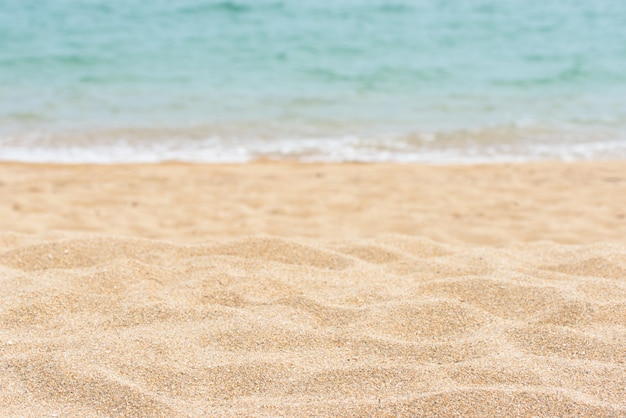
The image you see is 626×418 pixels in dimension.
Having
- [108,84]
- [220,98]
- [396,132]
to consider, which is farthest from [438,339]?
[108,84]

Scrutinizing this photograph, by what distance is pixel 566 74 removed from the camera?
10398 millimetres

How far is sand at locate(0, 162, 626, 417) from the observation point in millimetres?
2221

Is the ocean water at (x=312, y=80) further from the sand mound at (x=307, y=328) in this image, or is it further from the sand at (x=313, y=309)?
the sand mound at (x=307, y=328)

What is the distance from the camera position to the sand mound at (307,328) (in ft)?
7.20

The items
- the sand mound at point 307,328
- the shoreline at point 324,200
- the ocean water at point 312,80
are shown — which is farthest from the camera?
the ocean water at point 312,80

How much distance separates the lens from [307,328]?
8.82ft

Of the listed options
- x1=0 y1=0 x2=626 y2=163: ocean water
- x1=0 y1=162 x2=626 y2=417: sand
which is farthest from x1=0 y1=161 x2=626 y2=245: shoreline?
x1=0 y1=0 x2=626 y2=163: ocean water

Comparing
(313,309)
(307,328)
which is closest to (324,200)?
(313,309)

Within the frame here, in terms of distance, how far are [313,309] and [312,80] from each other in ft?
Answer: 25.0

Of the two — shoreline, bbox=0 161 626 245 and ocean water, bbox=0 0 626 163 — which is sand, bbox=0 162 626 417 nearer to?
shoreline, bbox=0 161 626 245

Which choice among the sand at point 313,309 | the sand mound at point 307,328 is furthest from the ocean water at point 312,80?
the sand mound at point 307,328

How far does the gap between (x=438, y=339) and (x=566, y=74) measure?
8979 mm

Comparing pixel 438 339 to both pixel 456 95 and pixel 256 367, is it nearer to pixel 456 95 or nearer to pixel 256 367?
pixel 256 367

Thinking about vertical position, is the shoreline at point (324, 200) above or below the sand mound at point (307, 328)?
below
